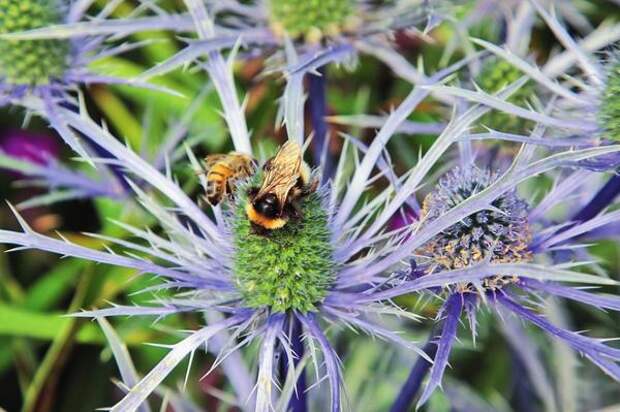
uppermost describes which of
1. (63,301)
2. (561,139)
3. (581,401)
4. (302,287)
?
(561,139)

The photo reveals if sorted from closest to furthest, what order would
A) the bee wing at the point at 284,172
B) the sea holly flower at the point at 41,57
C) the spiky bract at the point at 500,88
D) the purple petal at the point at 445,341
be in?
1. the purple petal at the point at 445,341
2. the bee wing at the point at 284,172
3. the sea holly flower at the point at 41,57
4. the spiky bract at the point at 500,88

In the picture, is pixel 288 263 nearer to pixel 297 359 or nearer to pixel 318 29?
pixel 297 359

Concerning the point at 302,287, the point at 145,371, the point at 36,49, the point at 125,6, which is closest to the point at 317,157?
the point at 302,287

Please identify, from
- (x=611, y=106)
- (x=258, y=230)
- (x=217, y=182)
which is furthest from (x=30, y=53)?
(x=611, y=106)

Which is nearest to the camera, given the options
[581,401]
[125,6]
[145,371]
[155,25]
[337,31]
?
[155,25]

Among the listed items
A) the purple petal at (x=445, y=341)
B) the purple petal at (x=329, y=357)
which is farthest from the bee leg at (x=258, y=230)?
the purple petal at (x=445, y=341)

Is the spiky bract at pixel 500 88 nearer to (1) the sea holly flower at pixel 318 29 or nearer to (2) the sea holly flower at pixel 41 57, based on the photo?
(1) the sea holly flower at pixel 318 29

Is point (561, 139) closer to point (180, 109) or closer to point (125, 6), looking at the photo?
point (180, 109)
